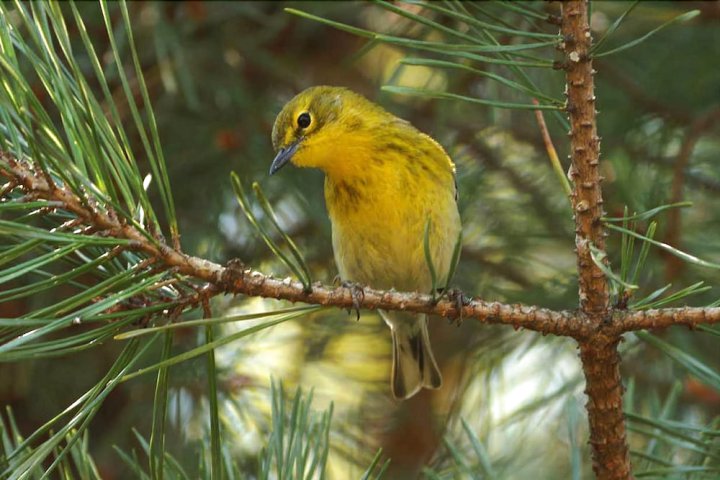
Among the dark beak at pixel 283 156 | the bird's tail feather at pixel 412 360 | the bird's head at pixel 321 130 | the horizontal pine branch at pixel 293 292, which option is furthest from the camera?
the bird's tail feather at pixel 412 360

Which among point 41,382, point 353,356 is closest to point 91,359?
point 41,382

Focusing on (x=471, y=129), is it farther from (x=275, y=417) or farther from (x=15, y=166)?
(x=15, y=166)

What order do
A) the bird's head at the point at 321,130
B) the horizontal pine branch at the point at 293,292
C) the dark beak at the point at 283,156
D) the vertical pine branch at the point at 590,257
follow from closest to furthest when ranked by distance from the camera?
the horizontal pine branch at the point at 293,292
the vertical pine branch at the point at 590,257
the dark beak at the point at 283,156
the bird's head at the point at 321,130

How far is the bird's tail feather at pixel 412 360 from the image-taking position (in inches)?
148

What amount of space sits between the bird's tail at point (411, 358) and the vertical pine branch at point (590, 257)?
1.61m

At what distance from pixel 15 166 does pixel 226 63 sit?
2331 mm

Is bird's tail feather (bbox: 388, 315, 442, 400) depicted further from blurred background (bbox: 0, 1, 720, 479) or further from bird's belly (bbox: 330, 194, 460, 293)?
bird's belly (bbox: 330, 194, 460, 293)

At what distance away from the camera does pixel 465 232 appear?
3932 millimetres

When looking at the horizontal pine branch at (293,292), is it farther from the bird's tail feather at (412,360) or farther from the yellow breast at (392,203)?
the bird's tail feather at (412,360)

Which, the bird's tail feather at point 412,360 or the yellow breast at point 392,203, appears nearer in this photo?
the yellow breast at point 392,203

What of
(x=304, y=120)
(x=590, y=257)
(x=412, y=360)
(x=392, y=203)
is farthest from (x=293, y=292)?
(x=412, y=360)

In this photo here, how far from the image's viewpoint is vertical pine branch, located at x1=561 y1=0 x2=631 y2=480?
1.85 metres

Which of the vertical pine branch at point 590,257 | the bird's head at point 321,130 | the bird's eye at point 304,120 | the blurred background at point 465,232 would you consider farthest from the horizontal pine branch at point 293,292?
the bird's eye at point 304,120

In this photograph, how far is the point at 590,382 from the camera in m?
2.03
